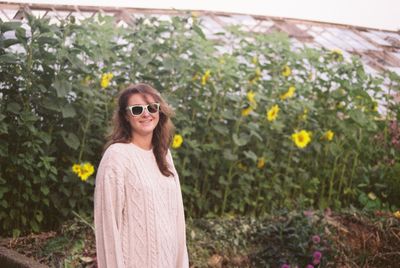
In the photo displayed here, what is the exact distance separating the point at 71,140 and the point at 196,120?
98 cm

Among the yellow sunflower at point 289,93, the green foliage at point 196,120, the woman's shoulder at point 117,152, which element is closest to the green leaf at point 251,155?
the green foliage at point 196,120

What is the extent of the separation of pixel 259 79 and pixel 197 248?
1536 millimetres

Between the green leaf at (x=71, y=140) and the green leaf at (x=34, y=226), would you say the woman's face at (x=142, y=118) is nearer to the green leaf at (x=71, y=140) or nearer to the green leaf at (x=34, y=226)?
the green leaf at (x=71, y=140)

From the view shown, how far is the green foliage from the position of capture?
168 inches

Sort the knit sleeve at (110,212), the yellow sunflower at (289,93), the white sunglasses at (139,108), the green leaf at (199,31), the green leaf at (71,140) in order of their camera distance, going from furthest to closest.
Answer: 1. the yellow sunflower at (289,93)
2. the green leaf at (199,31)
3. the green leaf at (71,140)
4. the white sunglasses at (139,108)
5. the knit sleeve at (110,212)

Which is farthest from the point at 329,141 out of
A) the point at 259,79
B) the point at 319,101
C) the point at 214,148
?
the point at 214,148

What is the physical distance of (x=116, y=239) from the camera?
2494 mm

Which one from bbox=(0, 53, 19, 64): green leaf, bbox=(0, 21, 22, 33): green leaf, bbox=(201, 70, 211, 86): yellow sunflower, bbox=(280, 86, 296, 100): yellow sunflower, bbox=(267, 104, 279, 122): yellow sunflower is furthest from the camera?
bbox=(280, 86, 296, 100): yellow sunflower

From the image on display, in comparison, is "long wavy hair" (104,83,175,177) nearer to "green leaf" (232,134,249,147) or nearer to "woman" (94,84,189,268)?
"woman" (94,84,189,268)

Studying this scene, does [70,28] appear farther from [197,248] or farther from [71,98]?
[197,248]

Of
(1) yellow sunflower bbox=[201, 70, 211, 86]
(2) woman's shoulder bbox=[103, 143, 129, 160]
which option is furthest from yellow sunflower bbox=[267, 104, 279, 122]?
(2) woman's shoulder bbox=[103, 143, 129, 160]

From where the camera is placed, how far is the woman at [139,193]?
2.52 metres

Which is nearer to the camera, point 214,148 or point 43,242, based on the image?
point 43,242

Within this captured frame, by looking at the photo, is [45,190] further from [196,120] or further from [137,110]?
[137,110]
